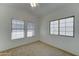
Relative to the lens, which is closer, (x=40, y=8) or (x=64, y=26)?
(x=40, y=8)

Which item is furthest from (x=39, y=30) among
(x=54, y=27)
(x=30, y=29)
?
(x=54, y=27)

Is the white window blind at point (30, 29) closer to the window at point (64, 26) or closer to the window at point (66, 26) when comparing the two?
the window at point (64, 26)

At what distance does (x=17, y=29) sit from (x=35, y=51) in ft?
1.51

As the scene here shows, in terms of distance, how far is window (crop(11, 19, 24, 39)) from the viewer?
4.38ft

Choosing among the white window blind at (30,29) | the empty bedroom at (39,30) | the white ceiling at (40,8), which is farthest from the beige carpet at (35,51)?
the white ceiling at (40,8)

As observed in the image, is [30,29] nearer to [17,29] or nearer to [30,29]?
[30,29]

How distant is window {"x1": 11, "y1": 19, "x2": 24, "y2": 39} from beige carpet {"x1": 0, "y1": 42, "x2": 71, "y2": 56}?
0.19 metres

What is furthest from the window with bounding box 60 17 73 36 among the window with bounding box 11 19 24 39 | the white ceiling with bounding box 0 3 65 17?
the window with bounding box 11 19 24 39

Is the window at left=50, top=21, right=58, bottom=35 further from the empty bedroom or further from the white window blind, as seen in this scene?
the white window blind

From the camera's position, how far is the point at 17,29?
1.36 meters

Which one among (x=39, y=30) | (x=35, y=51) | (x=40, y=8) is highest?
(x=40, y=8)

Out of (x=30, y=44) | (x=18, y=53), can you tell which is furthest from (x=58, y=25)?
(x=18, y=53)

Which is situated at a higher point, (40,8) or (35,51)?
(40,8)

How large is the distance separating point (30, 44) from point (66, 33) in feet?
2.07
